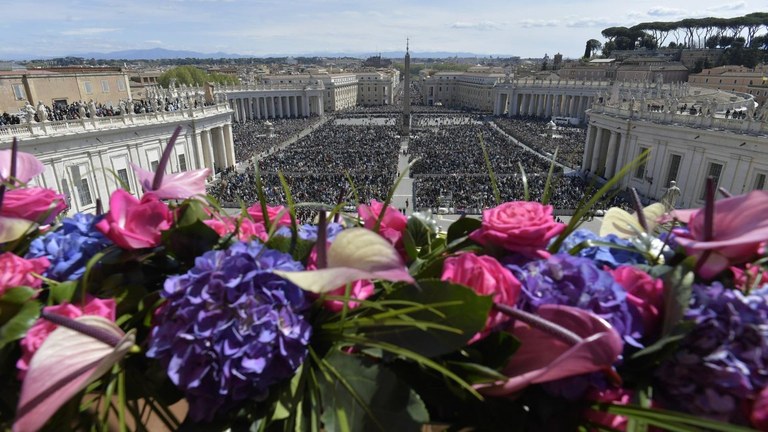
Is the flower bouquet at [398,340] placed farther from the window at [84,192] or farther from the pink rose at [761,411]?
the window at [84,192]

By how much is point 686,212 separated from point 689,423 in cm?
124

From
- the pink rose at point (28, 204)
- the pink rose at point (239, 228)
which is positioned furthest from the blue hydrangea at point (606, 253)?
the pink rose at point (28, 204)

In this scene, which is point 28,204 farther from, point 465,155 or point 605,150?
point 605,150

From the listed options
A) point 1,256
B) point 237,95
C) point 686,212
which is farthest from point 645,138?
point 237,95

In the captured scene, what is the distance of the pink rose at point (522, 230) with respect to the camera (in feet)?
5.86

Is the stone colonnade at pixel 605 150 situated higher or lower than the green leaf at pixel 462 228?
lower

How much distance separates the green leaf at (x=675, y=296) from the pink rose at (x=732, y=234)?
10 centimetres

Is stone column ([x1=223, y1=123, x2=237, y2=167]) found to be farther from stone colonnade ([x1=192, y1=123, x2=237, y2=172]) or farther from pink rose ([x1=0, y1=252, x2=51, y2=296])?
pink rose ([x1=0, y1=252, x2=51, y2=296])

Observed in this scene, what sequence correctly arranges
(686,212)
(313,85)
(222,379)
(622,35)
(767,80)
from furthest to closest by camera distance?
1. (622,35)
2. (313,85)
3. (767,80)
4. (686,212)
5. (222,379)

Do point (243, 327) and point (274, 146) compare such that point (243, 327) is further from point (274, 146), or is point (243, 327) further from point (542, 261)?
point (274, 146)

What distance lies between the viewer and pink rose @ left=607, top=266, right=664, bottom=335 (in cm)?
160

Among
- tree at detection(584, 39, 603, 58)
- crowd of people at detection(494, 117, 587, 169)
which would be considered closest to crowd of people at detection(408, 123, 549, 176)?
crowd of people at detection(494, 117, 587, 169)

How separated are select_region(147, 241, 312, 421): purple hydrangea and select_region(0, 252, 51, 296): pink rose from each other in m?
0.70

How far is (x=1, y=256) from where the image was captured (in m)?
1.81
